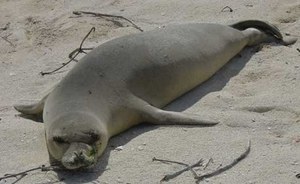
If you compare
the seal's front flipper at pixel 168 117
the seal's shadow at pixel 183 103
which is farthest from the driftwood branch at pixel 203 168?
the seal's front flipper at pixel 168 117

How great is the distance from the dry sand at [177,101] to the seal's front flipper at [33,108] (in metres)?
0.06

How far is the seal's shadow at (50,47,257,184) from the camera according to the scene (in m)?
3.74

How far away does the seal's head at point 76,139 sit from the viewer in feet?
11.9

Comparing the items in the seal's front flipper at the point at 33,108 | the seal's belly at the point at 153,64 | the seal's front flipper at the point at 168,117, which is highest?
the seal's belly at the point at 153,64

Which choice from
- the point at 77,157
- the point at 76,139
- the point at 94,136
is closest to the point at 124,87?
the point at 94,136

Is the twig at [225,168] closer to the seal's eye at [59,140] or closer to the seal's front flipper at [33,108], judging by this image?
the seal's eye at [59,140]

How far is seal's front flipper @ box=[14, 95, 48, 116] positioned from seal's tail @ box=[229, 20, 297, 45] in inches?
70.5

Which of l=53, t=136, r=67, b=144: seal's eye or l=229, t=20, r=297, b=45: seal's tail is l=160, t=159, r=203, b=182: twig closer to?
l=53, t=136, r=67, b=144: seal's eye

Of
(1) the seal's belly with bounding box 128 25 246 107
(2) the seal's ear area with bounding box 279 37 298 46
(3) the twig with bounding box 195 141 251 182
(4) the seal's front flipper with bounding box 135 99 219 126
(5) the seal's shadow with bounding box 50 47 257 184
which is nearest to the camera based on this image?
(3) the twig with bounding box 195 141 251 182

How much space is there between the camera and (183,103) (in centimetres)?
461

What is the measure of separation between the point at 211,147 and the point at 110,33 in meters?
2.16

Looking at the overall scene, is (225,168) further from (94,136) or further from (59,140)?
(59,140)

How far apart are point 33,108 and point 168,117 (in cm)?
92

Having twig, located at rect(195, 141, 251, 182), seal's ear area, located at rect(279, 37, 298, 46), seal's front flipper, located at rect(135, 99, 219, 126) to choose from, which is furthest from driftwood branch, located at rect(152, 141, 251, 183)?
seal's ear area, located at rect(279, 37, 298, 46)
